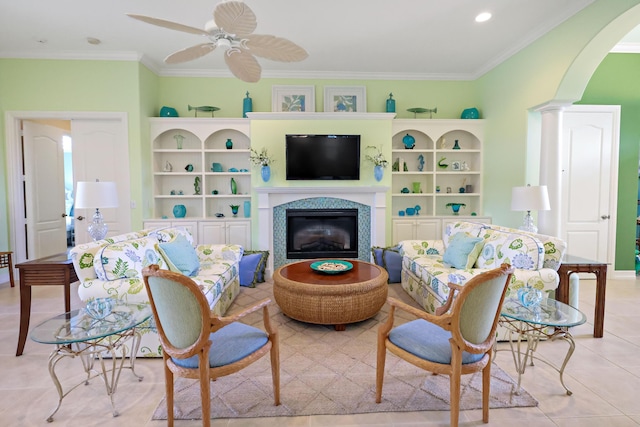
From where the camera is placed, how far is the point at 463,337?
69.1 inches

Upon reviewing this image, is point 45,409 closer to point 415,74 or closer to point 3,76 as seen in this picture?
point 3,76

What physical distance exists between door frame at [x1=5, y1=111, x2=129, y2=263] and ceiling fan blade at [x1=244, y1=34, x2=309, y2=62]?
3.07 meters

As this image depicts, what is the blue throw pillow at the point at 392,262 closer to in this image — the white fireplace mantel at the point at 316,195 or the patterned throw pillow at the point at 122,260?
the white fireplace mantel at the point at 316,195

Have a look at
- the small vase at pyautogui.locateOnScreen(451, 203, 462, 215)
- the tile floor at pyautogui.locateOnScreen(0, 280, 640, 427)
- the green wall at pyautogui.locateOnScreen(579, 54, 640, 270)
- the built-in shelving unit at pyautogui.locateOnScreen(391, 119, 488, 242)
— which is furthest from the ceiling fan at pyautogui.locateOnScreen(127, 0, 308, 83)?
the green wall at pyautogui.locateOnScreen(579, 54, 640, 270)

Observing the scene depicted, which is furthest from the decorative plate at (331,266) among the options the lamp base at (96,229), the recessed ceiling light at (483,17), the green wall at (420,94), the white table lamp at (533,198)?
the recessed ceiling light at (483,17)

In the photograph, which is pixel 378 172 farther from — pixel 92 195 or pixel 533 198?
pixel 92 195

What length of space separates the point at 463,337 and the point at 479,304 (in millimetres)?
196

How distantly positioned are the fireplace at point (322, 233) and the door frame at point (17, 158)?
2.82 meters

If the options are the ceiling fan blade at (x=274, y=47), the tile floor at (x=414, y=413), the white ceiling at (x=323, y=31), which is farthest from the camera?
the white ceiling at (x=323, y=31)

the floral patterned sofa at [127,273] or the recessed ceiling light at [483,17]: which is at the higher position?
the recessed ceiling light at [483,17]

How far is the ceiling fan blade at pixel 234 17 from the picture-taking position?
2.02m

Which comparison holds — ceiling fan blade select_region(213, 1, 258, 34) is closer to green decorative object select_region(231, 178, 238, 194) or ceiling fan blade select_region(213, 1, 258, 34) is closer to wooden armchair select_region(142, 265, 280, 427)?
wooden armchair select_region(142, 265, 280, 427)

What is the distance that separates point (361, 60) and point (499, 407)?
177 inches

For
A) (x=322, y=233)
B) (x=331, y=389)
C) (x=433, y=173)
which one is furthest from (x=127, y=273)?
(x=433, y=173)
